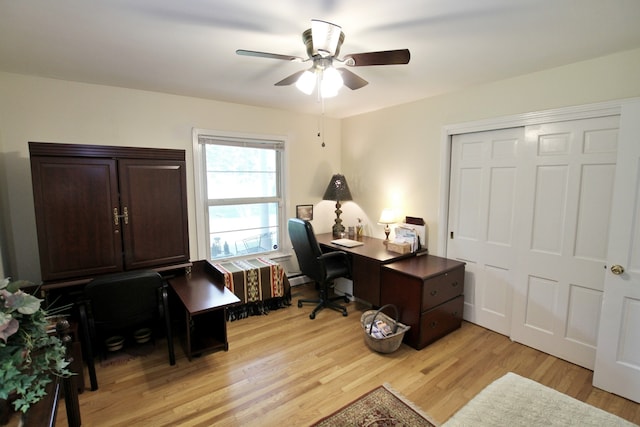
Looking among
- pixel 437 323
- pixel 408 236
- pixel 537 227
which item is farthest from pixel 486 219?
pixel 437 323

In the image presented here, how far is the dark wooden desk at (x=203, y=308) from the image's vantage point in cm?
232

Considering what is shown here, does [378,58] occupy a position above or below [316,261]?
above

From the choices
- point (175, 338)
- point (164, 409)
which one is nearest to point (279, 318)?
point (175, 338)

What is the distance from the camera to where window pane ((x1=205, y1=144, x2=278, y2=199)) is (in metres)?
3.40

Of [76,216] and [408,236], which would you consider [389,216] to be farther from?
[76,216]

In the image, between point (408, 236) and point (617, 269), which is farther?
point (408, 236)

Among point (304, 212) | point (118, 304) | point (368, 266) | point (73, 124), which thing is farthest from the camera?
point (304, 212)

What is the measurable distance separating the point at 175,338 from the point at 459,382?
97.6 inches

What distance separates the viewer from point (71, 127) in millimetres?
2609

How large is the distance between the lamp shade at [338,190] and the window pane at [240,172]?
2.31 ft

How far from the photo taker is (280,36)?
1823 mm

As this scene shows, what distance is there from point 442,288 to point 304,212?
2.00m

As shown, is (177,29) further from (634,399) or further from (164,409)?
(634,399)

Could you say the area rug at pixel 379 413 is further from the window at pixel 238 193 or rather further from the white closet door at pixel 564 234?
the window at pixel 238 193
